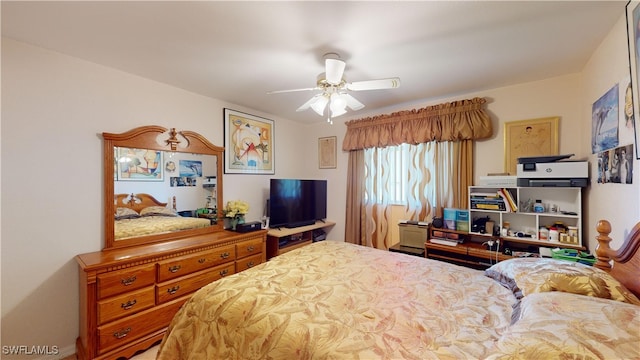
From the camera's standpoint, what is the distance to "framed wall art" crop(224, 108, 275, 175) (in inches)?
122

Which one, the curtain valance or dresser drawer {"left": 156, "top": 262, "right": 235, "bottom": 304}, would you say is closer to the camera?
dresser drawer {"left": 156, "top": 262, "right": 235, "bottom": 304}

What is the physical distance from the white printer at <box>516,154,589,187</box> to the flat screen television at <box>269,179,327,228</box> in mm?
2409

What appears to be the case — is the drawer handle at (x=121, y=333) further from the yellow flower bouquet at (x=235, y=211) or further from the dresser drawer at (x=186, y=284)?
the yellow flower bouquet at (x=235, y=211)

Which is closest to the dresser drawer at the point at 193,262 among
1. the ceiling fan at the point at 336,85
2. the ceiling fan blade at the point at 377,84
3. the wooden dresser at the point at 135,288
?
the wooden dresser at the point at 135,288

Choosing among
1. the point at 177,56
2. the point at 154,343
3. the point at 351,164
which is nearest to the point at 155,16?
the point at 177,56

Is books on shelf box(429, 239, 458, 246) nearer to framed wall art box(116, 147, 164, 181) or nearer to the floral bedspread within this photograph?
the floral bedspread

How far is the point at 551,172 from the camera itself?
214 centimetres

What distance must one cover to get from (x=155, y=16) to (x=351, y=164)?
2686mm

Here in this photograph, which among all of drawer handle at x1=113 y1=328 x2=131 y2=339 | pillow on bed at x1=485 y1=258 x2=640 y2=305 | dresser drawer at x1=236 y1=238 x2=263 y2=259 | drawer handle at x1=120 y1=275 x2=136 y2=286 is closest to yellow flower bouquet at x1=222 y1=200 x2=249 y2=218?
dresser drawer at x1=236 y1=238 x2=263 y2=259

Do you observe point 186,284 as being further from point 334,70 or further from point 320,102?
point 334,70

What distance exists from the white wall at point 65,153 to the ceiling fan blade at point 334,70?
1.64 meters

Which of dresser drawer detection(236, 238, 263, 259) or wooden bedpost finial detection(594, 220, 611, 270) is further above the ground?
wooden bedpost finial detection(594, 220, 611, 270)

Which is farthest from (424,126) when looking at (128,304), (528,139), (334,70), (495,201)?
(128,304)

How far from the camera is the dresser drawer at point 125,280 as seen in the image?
1.77 meters
